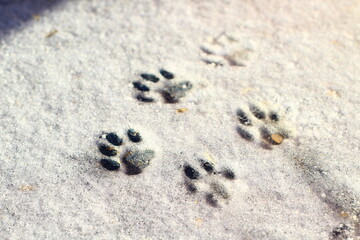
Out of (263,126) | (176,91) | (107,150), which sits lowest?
(107,150)

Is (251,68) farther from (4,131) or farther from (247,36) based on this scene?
(4,131)

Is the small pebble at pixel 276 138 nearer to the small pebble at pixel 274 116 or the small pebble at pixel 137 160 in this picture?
the small pebble at pixel 274 116

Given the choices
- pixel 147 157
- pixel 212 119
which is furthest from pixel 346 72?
pixel 147 157

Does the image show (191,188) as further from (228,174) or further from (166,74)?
(166,74)

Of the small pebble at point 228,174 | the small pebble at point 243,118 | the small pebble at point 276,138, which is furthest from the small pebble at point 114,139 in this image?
the small pebble at point 276,138

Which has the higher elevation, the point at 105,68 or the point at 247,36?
the point at 247,36

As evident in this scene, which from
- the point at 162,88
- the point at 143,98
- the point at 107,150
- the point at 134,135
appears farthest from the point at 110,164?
the point at 162,88

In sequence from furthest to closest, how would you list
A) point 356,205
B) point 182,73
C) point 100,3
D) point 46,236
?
point 100,3
point 182,73
point 356,205
point 46,236
